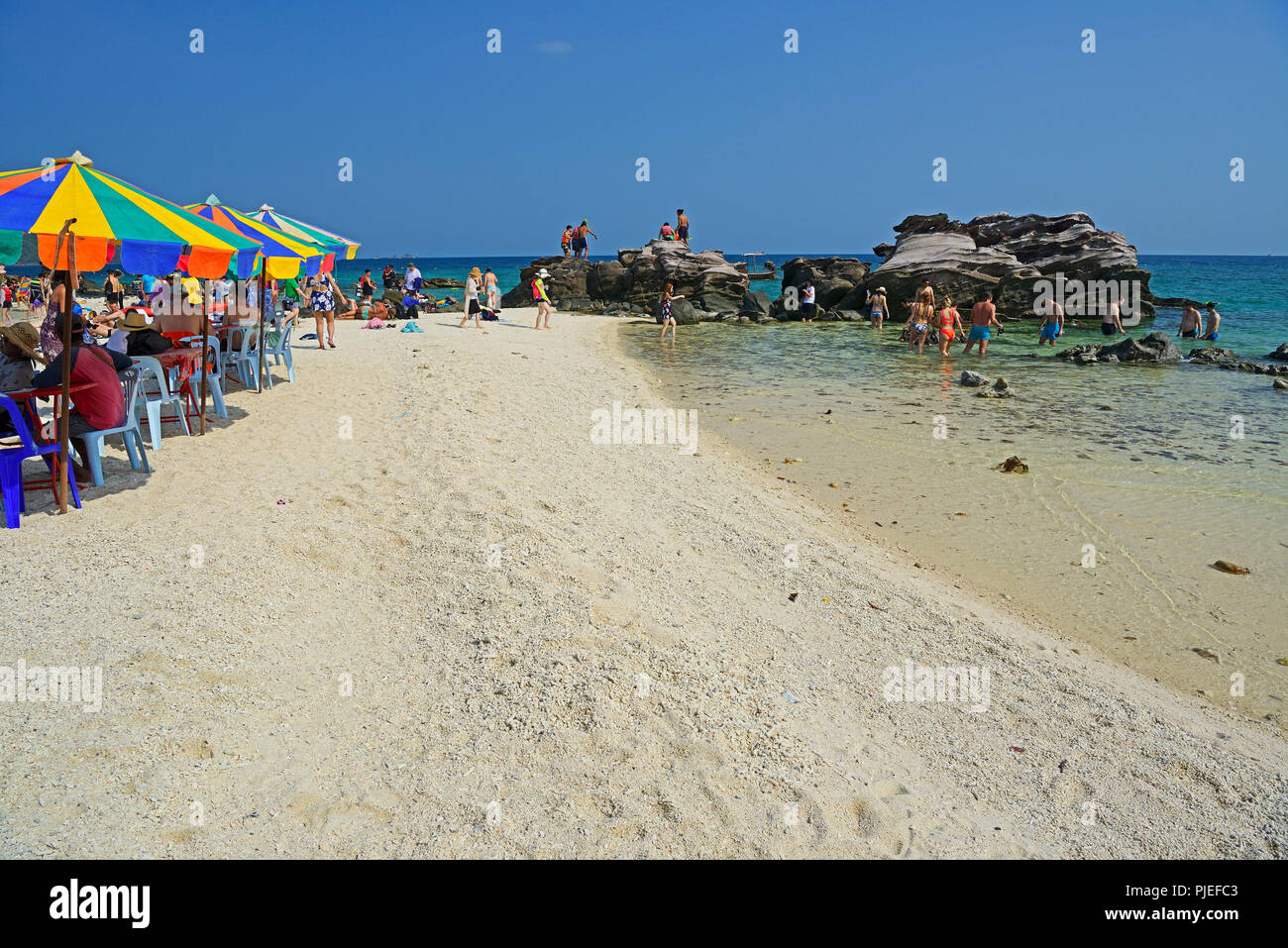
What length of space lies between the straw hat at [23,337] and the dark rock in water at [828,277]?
105 feet

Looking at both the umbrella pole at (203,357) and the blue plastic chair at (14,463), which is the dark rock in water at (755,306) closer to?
the umbrella pole at (203,357)

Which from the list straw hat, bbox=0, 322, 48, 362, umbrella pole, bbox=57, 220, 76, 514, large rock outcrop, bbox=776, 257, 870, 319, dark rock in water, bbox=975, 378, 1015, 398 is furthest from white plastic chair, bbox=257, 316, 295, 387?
large rock outcrop, bbox=776, 257, 870, 319

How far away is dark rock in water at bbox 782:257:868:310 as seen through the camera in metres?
37.9

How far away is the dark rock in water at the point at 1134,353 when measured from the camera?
67.4 feet

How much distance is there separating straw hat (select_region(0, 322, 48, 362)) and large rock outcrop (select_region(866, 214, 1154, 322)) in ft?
105

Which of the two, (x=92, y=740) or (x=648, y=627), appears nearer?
(x=92, y=740)

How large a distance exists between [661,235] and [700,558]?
34548 mm

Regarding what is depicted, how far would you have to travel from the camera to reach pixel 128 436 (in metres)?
7.11

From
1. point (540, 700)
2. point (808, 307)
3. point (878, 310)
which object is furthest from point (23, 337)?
point (808, 307)

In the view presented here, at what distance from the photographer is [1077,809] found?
356cm

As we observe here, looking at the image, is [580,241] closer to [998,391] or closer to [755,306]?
[755,306]

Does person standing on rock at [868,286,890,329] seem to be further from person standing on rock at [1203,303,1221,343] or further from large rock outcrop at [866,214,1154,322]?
person standing on rock at [1203,303,1221,343]
